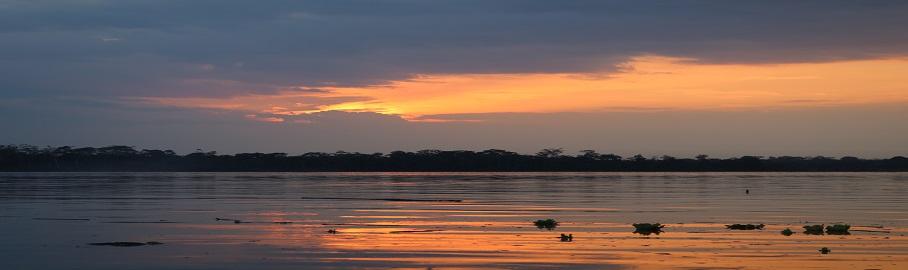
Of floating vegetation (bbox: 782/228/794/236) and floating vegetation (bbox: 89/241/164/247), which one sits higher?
floating vegetation (bbox: 782/228/794/236)

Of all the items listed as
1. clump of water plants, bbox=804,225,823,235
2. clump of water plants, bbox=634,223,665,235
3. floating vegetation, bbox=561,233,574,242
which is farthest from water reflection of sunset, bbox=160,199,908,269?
clump of water plants, bbox=804,225,823,235

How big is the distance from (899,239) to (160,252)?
19.4 meters

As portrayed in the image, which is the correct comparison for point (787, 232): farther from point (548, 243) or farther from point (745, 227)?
point (548, 243)

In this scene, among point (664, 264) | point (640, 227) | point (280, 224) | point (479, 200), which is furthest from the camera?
point (479, 200)

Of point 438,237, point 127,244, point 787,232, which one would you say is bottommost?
point 127,244

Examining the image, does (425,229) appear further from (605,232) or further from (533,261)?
(533,261)

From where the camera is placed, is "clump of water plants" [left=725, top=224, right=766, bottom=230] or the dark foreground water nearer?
the dark foreground water

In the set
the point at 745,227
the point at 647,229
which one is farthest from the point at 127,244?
the point at 745,227

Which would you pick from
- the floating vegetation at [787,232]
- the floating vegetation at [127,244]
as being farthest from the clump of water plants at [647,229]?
the floating vegetation at [127,244]

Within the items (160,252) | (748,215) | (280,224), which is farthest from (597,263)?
(748,215)

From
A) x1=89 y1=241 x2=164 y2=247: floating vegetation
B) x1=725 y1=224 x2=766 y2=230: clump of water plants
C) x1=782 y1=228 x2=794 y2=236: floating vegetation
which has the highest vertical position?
x1=725 y1=224 x2=766 y2=230: clump of water plants

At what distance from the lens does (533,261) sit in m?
23.9

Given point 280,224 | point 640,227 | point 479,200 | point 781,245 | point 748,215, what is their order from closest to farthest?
point 781,245
point 640,227
point 280,224
point 748,215
point 479,200

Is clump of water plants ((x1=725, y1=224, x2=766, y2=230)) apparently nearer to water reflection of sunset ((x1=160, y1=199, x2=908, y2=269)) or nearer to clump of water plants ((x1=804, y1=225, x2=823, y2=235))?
water reflection of sunset ((x1=160, y1=199, x2=908, y2=269))
